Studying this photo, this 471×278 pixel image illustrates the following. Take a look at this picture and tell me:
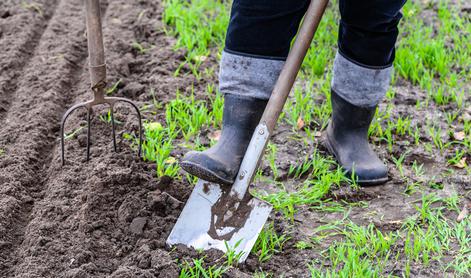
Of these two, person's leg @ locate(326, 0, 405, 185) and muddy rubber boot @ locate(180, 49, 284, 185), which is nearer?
muddy rubber boot @ locate(180, 49, 284, 185)

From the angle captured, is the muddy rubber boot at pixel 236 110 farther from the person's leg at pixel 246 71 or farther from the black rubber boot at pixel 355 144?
the black rubber boot at pixel 355 144

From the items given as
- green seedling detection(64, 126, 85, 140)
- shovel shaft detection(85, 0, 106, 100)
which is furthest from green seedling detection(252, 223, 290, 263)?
green seedling detection(64, 126, 85, 140)

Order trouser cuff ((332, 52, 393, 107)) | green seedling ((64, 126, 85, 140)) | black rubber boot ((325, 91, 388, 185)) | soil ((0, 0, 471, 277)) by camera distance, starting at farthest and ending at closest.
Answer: green seedling ((64, 126, 85, 140)) → black rubber boot ((325, 91, 388, 185)) → trouser cuff ((332, 52, 393, 107)) → soil ((0, 0, 471, 277))

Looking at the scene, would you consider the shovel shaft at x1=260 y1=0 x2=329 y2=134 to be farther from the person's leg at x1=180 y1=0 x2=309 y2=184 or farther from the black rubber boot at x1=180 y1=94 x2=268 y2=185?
the black rubber boot at x1=180 y1=94 x2=268 y2=185

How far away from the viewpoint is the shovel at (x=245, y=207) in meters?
2.70

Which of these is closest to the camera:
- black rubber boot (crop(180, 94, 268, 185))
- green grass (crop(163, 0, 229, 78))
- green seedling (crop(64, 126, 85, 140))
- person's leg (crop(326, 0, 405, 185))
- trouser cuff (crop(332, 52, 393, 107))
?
black rubber boot (crop(180, 94, 268, 185))

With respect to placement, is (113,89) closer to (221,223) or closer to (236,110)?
(236,110)

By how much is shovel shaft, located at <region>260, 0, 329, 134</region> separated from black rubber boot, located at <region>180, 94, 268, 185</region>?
182 millimetres

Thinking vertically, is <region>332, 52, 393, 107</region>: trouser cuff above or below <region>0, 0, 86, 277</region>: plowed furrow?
above

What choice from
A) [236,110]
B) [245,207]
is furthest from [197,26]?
[245,207]

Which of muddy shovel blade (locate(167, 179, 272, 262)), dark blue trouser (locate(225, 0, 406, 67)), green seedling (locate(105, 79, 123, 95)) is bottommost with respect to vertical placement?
green seedling (locate(105, 79, 123, 95))

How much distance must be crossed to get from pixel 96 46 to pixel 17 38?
6.07 ft

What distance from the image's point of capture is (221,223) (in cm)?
272

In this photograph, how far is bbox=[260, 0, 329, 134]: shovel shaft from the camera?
8.88ft
